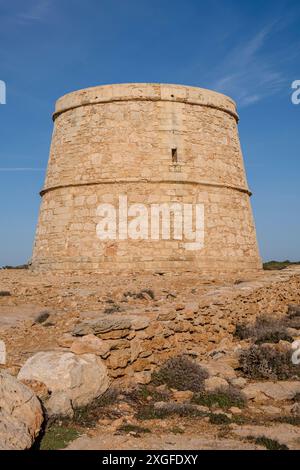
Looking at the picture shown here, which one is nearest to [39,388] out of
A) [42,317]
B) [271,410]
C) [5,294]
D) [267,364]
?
[271,410]

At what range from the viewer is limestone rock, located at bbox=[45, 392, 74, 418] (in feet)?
15.2

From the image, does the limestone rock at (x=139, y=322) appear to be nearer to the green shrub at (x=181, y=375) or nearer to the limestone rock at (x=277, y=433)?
the green shrub at (x=181, y=375)

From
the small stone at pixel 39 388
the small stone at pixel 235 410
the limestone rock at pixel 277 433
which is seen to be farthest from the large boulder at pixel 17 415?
the small stone at pixel 235 410

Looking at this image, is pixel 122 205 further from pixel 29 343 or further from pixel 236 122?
pixel 29 343

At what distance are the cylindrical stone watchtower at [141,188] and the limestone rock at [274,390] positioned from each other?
6.82 m

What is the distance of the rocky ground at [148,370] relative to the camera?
4.36 meters

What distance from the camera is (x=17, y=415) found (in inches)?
154

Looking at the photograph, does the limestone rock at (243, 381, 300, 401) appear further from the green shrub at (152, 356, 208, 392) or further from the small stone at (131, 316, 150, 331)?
the small stone at (131, 316, 150, 331)

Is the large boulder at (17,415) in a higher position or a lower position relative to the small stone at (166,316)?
lower

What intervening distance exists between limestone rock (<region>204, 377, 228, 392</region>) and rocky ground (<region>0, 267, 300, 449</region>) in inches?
1.0

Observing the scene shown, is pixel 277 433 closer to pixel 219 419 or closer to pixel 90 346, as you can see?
pixel 219 419

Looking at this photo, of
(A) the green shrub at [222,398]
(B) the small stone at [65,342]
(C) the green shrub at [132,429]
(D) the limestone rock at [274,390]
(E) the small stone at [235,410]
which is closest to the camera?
(C) the green shrub at [132,429]

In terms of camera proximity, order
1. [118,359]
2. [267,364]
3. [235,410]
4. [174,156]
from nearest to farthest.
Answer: [235,410] → [118,359] → [267,364] → [174,156]

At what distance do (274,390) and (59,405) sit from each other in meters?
3.01
